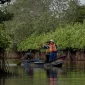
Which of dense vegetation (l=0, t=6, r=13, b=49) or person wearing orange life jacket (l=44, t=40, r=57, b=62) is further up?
dense vegetation (l=0, t=6, r=13, b=49)

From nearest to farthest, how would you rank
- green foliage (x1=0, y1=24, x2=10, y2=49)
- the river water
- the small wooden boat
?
the river water, green foliage (x1=0, y1=24, x2=10, y2=49), the small wooden boat

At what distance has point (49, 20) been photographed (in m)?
85.7

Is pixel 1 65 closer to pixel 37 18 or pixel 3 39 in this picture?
pixel 3 39

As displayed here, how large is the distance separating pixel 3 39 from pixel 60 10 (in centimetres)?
6214

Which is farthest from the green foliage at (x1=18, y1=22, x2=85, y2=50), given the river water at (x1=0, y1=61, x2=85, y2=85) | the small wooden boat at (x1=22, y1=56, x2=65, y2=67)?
the river water at (x1=0, y1=61, x2=85, y2=85)

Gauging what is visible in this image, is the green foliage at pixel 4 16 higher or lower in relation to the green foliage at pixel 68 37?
higher

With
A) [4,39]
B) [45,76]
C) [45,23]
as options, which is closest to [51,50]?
[4,39]

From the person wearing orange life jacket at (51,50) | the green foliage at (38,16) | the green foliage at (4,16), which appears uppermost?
the green foliage at (38,16)

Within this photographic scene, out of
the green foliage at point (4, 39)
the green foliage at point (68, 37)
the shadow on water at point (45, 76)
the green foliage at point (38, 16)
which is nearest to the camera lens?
the shadow on water at point (45, 76)

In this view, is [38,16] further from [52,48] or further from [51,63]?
[51,63]

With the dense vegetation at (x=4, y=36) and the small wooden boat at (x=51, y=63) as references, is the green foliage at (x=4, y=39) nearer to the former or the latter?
the dense vegetation at (x=4, y=36)

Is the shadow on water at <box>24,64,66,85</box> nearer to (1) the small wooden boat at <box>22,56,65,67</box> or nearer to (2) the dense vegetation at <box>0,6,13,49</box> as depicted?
(2) the dense vegetation at <box>0,6,13,49</box>

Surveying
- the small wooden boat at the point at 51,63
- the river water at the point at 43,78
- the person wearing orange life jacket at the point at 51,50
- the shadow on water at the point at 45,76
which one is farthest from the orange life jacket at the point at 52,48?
the river water at the point at 43,78

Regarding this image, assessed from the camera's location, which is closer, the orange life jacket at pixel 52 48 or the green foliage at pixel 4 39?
the green foliage at pixel 4 39
